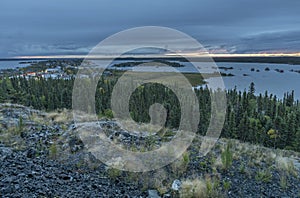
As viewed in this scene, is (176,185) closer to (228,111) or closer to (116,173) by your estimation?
(116,173)

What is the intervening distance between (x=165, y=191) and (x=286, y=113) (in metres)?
65.2

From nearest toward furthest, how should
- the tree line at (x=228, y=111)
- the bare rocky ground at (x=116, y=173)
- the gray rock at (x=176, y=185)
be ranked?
1. the bare rocky ground at (x=116, y=173)
2. the gray rock at (x=176, y=185)
3. the tree line at (x=228, y=111)

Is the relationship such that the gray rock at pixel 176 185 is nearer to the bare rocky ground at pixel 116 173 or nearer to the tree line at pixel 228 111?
the bare rocky ground at pixel 116 173

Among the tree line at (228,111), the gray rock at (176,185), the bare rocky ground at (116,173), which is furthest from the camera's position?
the tree line at (228,111)

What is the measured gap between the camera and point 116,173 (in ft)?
25.4

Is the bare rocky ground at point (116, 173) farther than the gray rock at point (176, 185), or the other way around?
the gray rock at point (176, 185)

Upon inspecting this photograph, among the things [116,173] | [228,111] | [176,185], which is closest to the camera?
[176,185]

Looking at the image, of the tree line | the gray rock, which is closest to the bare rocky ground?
the gray rock

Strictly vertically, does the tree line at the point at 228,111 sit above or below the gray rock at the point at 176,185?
below

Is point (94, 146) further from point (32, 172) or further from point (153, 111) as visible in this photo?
point (153, 111)

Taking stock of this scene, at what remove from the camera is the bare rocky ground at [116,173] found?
6.61 meters

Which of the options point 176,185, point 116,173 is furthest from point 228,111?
point 116,173

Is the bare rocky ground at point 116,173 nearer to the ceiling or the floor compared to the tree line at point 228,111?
nearer to the ceiling

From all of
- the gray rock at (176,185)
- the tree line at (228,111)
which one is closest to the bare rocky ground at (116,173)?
the gray rock at (176,185)
